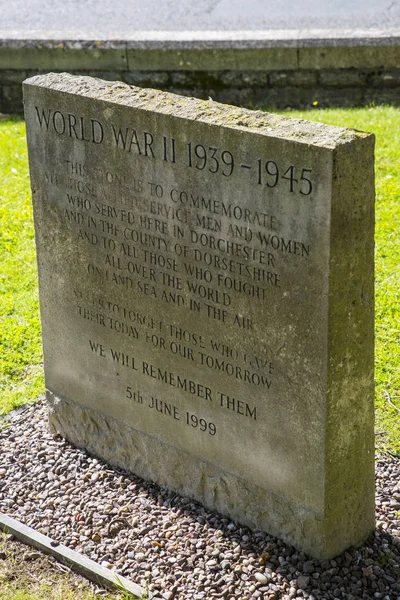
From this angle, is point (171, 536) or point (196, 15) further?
point (196, 15)

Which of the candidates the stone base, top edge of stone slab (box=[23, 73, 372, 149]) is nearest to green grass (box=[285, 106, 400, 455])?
the stone base

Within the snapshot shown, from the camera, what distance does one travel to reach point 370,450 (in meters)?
4.06

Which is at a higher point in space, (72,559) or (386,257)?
(386,257)

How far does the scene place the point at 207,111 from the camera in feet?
12.8

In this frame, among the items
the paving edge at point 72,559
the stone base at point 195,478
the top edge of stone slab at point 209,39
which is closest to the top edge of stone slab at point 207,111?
the stone base at point 195,478

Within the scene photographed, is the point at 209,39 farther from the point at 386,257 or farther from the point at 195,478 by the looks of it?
the point at 195,478

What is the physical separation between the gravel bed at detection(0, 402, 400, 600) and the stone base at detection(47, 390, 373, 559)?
0.04 meters

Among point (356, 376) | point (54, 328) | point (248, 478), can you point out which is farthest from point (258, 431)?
point (54, 328)

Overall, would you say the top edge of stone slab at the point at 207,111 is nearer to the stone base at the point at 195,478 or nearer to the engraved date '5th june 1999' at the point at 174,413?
the engraved date '5th june 1999' at the point at 174,413

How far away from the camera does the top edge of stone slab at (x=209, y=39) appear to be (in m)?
8.89

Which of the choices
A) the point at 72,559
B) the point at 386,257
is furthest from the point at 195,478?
the point at 386,257

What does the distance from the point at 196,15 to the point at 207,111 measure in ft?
27.6

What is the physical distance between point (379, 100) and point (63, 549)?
621 centimetres

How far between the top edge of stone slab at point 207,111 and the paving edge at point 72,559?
194 cm
